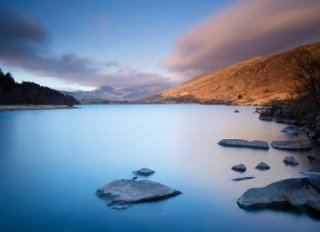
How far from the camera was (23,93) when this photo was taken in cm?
14350

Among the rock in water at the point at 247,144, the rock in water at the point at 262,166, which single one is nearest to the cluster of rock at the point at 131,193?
the rock in water at the point at 262,166

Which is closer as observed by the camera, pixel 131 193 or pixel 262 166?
pixel 131 193

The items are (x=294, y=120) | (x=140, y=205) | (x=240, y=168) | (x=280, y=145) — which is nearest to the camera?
(x=140, y=205)

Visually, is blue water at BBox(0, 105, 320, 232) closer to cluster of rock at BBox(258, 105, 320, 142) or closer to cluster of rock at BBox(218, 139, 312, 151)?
cluster of rock at BBox(218, 139, 312, 151)

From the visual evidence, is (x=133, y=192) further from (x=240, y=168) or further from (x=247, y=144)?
(x=247, y=144)

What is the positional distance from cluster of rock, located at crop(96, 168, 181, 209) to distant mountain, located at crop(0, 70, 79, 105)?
132m

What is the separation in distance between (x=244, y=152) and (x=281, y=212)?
51.4ft

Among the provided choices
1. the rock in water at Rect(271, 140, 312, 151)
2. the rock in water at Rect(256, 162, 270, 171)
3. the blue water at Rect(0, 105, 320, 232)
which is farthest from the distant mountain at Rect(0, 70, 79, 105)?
the rock in water at Rect(256, 162, 270, 171)

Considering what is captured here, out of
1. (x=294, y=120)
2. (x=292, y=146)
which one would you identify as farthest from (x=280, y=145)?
(x=294, y=120)

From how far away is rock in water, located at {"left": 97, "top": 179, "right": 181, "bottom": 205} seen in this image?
14.9m

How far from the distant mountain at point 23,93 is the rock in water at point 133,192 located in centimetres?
13221

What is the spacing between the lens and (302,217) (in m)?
12.9

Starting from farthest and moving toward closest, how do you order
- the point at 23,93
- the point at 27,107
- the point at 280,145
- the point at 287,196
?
the point at 27,107 < the point at 23,93 < the point at 280,145 < the point at 287,196

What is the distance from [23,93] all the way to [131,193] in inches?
5733
